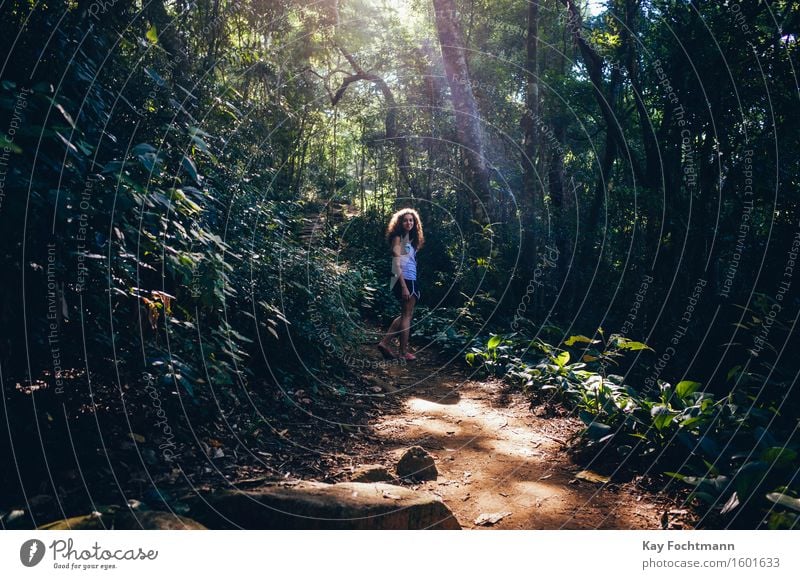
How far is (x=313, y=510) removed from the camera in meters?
2.76

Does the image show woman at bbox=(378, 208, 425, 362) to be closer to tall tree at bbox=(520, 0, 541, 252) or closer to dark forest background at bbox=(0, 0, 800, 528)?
dark forest background at bbox=(0, 0, 800, 528)

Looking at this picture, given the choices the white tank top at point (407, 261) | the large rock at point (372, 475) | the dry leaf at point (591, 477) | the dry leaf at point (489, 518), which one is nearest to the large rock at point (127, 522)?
the large rock at point (372, 475)

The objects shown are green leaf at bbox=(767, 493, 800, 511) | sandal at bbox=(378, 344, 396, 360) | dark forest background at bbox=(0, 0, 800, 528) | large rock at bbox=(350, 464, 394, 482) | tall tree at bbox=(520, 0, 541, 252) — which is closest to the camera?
green leaf at bbox=(767, 493, 800, 511)

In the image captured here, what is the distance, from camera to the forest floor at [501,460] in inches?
133

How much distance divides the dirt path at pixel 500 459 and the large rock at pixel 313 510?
24.4 inches

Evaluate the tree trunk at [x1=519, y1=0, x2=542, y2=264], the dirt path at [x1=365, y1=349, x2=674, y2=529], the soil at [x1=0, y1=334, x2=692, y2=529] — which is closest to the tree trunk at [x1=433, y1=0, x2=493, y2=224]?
the tree trunk at [x1=519, y1=0, x2=542, y2=264]

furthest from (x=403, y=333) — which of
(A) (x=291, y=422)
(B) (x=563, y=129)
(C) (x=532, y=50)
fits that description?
(B) (x=563, y=129)

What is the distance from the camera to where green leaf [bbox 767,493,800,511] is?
99.3 inches

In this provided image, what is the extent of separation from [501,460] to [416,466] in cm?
81

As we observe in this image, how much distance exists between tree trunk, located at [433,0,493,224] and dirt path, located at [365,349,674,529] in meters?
4.89

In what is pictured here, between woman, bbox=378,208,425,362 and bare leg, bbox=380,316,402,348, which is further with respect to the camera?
bare leg, bbox=380,316,402,348

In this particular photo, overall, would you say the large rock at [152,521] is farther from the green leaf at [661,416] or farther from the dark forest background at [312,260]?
the green leaf at [661,416]

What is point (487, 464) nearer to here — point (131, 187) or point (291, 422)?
point (291, 422)

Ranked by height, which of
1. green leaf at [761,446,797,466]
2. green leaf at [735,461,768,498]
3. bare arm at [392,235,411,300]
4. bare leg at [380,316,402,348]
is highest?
bare arm at [392,235,411,300]
